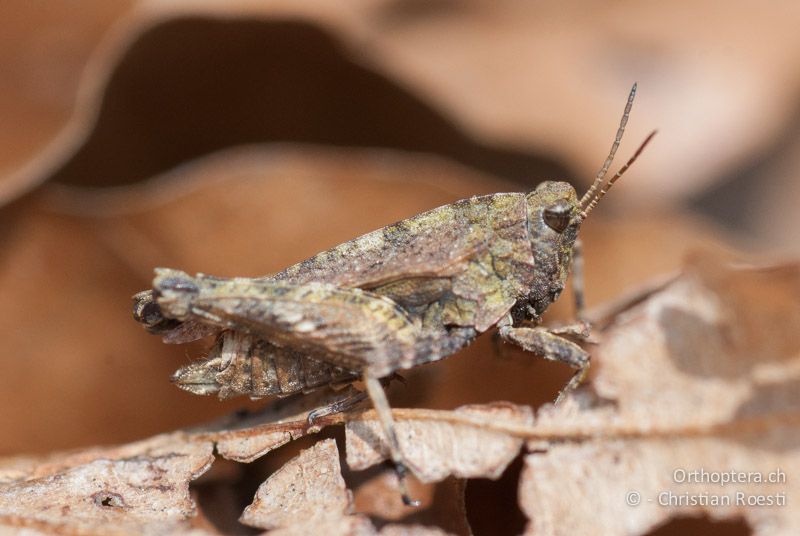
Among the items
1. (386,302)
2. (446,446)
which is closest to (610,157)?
(386,302)

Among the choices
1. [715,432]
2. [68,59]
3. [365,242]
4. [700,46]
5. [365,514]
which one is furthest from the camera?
[700,46]

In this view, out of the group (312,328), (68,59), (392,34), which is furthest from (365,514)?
(392,34)

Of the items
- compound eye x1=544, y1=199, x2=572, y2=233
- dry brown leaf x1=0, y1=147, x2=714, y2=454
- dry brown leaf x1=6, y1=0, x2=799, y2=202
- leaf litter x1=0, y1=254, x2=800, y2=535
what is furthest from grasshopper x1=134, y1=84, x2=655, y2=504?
dry brown leaf x1=6, y1=0, x2=799, y2=202

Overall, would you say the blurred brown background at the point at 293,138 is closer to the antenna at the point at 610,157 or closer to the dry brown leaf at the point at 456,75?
the dry brown leaf at the point at 456,75

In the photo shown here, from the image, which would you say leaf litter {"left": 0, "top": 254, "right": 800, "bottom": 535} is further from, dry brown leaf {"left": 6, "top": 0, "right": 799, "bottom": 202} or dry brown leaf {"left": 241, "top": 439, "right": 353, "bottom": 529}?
dry brown leaf {"left": 6, "top": 0, "right": 799, "bottom": 202}

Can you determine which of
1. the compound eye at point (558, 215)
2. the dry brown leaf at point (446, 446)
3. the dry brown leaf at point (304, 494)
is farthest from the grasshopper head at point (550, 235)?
the dry brown leaf at point (304, 494)

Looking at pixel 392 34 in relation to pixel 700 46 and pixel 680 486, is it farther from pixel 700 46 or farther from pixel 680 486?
pixel 680 486
